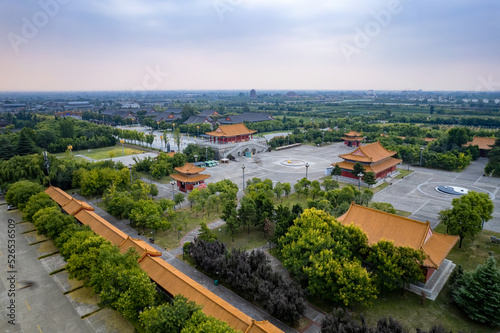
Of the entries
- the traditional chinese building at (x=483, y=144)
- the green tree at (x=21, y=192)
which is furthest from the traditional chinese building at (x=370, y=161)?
the green tree at (x=21, y=192)

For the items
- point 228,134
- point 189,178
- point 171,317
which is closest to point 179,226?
point 189,178

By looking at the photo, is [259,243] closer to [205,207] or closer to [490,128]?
[205,207]

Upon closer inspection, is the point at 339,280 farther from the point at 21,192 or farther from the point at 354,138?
the point at 354,138

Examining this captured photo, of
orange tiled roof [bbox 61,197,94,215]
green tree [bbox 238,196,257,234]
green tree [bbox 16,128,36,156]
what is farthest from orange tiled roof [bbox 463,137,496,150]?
green tree [bbox 16,128,36,156]

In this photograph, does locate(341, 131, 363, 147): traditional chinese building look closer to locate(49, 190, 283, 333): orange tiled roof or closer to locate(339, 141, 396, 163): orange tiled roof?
locate(339, 141, 396, 163): orange tiled roof

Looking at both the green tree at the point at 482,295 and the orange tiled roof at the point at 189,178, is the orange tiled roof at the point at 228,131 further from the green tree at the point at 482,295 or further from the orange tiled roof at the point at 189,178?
the green tree at the point at 482,295

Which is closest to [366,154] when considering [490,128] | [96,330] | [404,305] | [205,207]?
[205,207]
